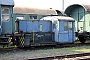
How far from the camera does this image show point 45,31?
16.8m

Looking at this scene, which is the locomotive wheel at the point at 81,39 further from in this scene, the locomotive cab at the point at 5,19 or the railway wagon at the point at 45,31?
the locomotive cab at the point at 5,19

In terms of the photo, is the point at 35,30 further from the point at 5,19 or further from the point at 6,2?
the point at 6,2

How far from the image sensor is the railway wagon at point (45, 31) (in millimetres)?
15438

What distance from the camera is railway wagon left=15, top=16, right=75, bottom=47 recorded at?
15438 millimetres

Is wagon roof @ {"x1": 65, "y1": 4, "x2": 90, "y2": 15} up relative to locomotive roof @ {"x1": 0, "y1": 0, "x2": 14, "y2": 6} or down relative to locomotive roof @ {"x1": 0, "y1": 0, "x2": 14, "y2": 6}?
up

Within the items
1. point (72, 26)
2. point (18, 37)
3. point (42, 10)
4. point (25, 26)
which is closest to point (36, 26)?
point (25, 26)

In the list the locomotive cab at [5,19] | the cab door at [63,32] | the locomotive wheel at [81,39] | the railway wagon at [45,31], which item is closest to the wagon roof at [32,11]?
the railway wagon at [45,31]

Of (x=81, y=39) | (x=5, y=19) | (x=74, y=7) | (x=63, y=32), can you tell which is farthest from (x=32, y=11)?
(x=5, y=19)

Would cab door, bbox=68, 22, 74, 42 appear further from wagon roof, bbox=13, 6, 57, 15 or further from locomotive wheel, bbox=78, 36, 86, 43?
wagon roof, bbox=13, 6, 57, 15

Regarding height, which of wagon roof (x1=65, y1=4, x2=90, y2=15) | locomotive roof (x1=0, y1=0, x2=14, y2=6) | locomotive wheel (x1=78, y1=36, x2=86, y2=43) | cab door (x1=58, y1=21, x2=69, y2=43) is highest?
wagon roof (x1=65, y1=4, x2=90, y2=15)

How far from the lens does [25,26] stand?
15.9m

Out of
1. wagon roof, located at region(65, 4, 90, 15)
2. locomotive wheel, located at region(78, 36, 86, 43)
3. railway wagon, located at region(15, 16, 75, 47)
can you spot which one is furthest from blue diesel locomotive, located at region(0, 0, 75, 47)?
wagon roof, located at region(65, 4, 90, 15)

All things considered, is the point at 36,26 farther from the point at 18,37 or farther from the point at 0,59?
the point at 0,59

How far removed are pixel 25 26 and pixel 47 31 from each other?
6.86 ft
